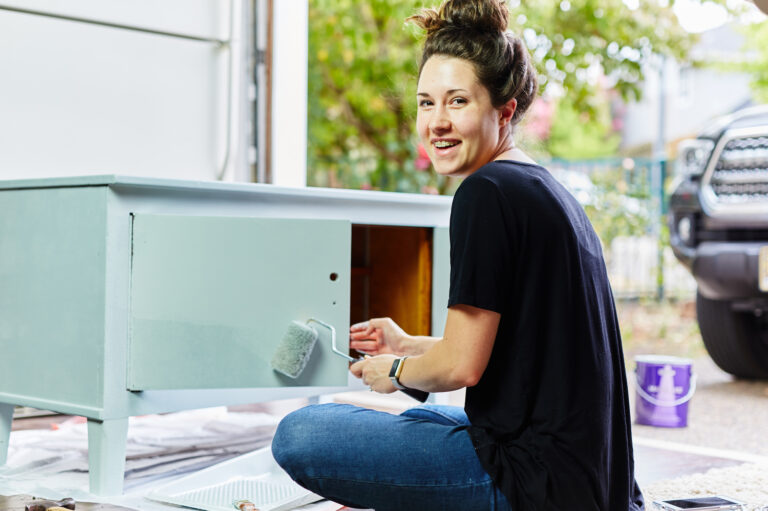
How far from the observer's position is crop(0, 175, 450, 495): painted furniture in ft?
6.89

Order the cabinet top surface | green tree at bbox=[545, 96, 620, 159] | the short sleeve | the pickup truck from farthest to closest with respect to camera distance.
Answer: green tree at bbox=[545, 96, 620, 159] → the pickup truck → the cabinet top surface → the short sleeve

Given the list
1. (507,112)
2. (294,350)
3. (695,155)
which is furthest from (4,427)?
(695,155)

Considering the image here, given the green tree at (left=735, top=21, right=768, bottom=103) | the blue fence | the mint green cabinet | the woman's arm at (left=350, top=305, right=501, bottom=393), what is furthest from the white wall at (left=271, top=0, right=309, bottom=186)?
the green tree at (left=735, top=21, right=768, bottom=103)

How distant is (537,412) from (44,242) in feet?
4.48

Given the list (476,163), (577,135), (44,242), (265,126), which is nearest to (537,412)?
(476,163)

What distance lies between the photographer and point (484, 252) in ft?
4.60

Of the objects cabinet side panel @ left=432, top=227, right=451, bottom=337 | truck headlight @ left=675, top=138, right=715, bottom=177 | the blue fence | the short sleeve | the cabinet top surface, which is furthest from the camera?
the blue fence

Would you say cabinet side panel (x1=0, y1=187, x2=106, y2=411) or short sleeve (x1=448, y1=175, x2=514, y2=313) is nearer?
short sleeve (x1=448, y1=175, x2=514, y2=313)

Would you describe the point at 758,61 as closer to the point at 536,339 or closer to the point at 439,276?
the point at 439,276

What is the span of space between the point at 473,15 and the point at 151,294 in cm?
99

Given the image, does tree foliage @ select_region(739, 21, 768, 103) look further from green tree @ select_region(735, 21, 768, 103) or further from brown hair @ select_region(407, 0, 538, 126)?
brown hair @ select_region(407, 0, 538, 126)

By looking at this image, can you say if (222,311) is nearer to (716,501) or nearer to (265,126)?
(716,501)

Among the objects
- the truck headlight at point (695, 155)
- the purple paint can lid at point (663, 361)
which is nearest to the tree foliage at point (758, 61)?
the truck headlight at point (695, 155)

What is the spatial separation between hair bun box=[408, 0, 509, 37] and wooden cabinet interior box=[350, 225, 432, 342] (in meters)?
1.15
